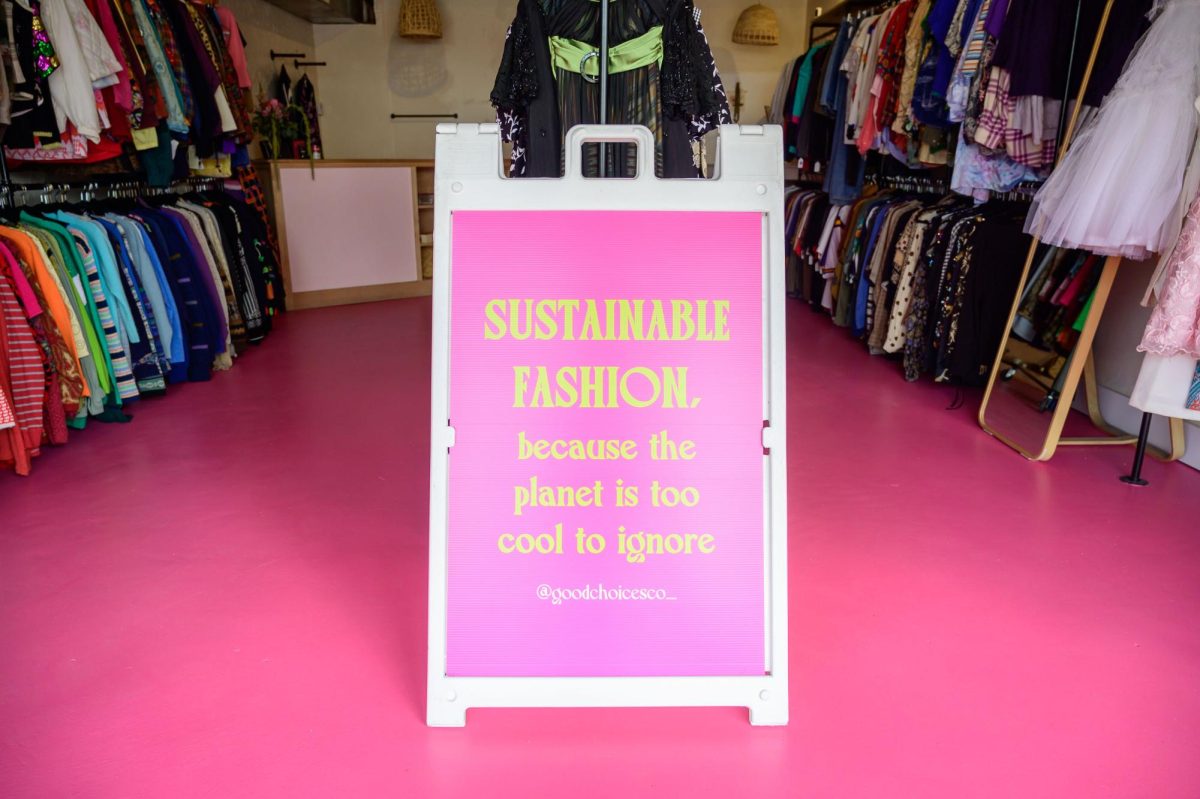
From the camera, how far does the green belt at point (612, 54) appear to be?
273cm

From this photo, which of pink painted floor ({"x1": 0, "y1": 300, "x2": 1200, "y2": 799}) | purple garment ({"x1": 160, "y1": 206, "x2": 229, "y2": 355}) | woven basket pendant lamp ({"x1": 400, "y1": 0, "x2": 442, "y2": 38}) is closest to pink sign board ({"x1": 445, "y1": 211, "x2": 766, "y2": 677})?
pink painted floor ({"x1": 0, "y1": 300, "x2": 1200, "y2": 799})

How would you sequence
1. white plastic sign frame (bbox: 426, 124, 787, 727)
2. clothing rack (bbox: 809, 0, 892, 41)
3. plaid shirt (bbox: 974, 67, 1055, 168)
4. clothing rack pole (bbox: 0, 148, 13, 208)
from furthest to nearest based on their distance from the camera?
clothing rack (bbox: 809, 0, 892, 41) < plaid shirt (bbox: 974, 67, 1055, 168) < clothing rack pole (bbox: 0, 148, 13, 208) < white plastic sign frame (bbox: 426, 124, 787, 727)

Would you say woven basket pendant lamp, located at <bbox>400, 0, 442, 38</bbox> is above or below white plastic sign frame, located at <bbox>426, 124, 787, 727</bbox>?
above

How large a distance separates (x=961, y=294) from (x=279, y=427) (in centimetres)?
295

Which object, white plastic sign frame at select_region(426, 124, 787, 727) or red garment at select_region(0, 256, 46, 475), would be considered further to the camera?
red garment at select_region(0, 256, 46, 475)

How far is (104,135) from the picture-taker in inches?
139

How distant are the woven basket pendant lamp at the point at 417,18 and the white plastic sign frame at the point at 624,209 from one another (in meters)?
6.25

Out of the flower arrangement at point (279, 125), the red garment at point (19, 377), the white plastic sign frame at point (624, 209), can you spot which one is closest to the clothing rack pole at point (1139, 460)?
the white plastic sign frame at point (624, 209)

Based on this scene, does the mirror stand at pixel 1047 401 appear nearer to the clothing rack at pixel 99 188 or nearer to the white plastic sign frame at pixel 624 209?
the white plastic sign frame at pixel 624 209

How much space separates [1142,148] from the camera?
2.58m

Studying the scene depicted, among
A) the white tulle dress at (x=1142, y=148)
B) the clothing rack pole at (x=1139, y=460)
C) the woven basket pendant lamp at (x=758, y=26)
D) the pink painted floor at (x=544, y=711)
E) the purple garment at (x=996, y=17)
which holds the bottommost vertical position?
the pink painted floor at (x=544, y=711)

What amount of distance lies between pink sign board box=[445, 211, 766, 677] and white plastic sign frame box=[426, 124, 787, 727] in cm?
2

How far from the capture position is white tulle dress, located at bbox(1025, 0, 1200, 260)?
8.25 ft

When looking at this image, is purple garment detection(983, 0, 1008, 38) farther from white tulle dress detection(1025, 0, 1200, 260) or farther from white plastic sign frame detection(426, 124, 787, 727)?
white plastic sign frame detection(426, 124, 787, 727)
